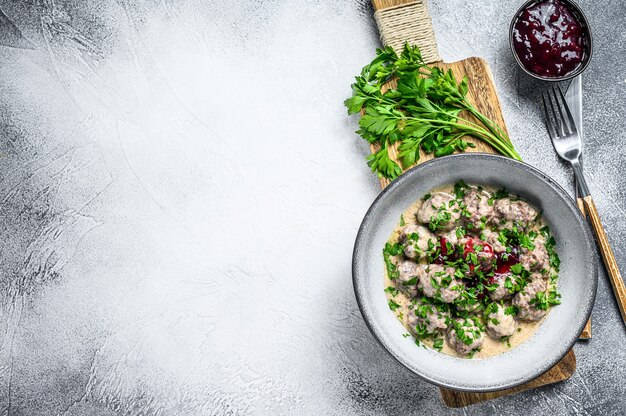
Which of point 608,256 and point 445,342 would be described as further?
point 608,256

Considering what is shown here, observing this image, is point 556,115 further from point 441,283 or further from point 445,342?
point 445,342

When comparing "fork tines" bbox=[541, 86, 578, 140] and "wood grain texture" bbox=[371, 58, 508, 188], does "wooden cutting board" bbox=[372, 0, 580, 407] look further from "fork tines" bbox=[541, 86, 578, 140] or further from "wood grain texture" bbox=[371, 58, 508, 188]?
"fork tines" bbox=[541, 86, 578, 140]

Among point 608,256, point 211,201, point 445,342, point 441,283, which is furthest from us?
point 211,201

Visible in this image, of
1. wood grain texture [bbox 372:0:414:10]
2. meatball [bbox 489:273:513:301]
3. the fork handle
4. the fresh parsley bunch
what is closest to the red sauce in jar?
the fresh parsley bunch

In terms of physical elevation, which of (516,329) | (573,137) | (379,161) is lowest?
(516,329)

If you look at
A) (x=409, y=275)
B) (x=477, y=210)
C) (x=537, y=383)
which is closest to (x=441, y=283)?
(x=409, y=275)

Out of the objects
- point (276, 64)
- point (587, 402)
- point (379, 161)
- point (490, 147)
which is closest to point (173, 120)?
point (276, 64)

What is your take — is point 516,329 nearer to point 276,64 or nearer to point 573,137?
point 573,137
